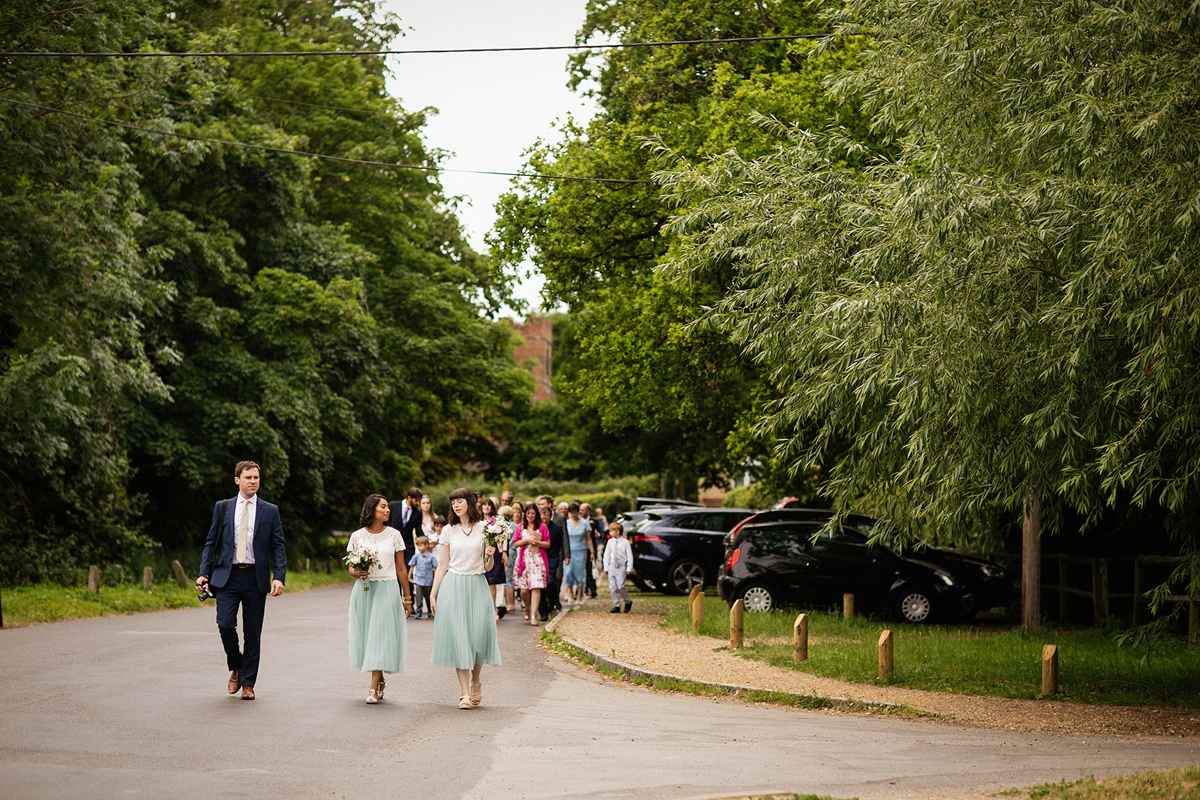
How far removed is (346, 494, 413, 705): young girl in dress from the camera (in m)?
10.2

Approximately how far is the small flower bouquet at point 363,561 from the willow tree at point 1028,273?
4648 millimetres

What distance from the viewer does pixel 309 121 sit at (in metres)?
34.1

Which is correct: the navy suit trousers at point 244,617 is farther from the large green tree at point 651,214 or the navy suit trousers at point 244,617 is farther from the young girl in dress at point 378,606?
the large green tree at point 651,214

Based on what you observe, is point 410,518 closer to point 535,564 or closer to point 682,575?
point 535,564

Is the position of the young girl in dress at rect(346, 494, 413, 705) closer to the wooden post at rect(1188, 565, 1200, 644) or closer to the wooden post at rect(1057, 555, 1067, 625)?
the wooden post at rect(1188, 565, 1200, 644)

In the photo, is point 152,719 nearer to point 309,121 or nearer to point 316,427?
point 316,427

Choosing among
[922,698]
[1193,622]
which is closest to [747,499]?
[1193,622]

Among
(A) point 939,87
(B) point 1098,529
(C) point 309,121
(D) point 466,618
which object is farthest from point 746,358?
(C) point 309,121

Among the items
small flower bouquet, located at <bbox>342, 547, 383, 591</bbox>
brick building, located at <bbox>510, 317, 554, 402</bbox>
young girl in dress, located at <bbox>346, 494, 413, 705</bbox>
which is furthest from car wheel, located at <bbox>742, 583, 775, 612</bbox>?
brick building, located at <bbox>510, 317, 554, 402</bbox>

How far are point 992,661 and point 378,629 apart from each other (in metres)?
6.99

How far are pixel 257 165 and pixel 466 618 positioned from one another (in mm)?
21916

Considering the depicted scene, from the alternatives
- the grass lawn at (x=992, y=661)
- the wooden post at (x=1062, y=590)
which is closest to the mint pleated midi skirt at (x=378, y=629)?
the grass lawn at (x=992, y=661)

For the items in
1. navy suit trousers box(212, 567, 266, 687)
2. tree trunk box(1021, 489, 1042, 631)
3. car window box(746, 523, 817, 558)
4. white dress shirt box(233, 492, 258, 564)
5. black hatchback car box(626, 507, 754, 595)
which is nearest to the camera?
navy suit trousers box(212, 567, 266, 687)

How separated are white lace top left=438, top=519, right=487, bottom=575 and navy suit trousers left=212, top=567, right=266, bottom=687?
1.66 m
